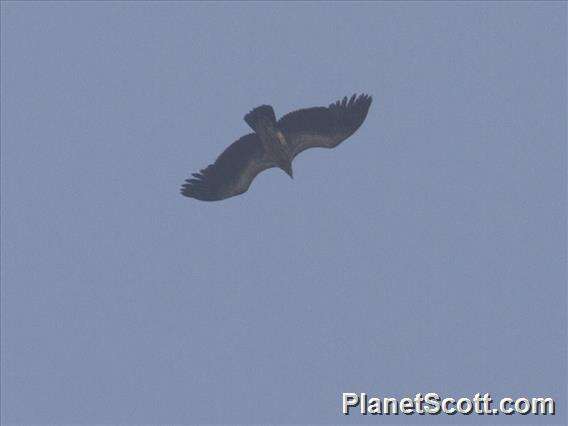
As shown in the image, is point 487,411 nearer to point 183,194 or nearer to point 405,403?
point 405,403

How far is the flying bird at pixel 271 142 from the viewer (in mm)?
124250

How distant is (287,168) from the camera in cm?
12569

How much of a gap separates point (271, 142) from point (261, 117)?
3.48 feet

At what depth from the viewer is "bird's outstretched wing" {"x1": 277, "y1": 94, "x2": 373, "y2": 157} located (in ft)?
408

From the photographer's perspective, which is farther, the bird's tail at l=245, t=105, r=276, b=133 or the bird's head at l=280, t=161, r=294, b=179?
the bird's head at l=280, t=161, r=294, b=179

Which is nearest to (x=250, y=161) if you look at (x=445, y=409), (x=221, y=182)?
(x=221, y=182)

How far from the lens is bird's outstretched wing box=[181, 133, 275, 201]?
411ft

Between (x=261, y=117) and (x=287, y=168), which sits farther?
(x=287, y=168)

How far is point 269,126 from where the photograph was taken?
124 m

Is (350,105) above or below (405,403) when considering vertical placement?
above

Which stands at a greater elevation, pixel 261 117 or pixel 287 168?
pixel 261 117

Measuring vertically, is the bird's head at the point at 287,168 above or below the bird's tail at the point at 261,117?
below

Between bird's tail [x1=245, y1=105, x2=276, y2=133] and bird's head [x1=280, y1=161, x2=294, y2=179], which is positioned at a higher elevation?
bird's tail [x1=245, y1=105, x2=276, y2=133]

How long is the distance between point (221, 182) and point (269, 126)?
2583 mm
